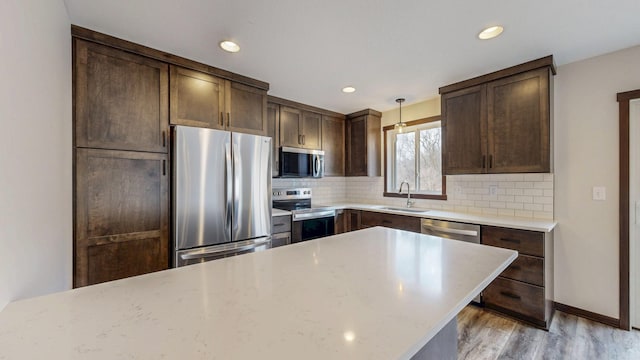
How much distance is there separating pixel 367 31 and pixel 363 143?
2.23 m

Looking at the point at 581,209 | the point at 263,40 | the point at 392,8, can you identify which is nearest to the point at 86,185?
the point at 263,40

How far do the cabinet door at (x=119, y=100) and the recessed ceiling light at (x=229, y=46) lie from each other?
561 mm

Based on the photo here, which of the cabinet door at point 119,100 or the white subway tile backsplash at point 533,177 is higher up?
the cabinet door at point 119,100

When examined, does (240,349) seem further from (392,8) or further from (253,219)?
(253,219)

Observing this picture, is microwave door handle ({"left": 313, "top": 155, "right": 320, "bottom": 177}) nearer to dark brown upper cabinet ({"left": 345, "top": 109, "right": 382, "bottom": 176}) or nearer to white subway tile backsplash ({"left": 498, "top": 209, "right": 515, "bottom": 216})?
dark brown upper cabinet ({"left": 345, "top": 109, "right": 382, "bottom": 176})

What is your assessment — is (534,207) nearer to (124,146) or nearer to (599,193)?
(599,193)

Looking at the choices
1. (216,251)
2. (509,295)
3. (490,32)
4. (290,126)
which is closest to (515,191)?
(509,295)

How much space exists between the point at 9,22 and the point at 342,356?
53.1 inches

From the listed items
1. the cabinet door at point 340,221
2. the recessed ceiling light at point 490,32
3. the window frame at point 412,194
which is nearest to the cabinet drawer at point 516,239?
the window frame at point 412,194

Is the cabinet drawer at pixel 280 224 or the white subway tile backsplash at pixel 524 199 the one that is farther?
the cabinet drawer at pixel 280 224

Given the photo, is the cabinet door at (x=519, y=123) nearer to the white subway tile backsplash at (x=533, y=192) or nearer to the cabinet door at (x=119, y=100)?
the white subway tile backsplash at (x=533, y=192)

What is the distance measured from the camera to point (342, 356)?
0.52m

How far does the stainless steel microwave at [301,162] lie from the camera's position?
3449mm

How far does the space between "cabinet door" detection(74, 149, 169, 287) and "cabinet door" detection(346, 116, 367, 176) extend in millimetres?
2667
